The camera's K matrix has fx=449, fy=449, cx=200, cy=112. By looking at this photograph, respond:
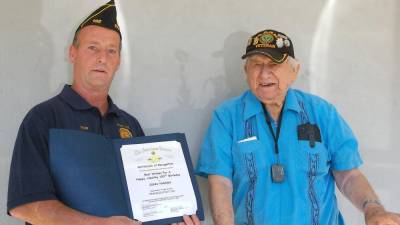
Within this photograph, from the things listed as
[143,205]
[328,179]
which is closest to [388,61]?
[328,179]

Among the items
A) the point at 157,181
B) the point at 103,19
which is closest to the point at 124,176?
the point at 157,181

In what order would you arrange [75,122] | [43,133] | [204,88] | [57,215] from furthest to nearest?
[204,88], [75,122], [43,133], [57,215]

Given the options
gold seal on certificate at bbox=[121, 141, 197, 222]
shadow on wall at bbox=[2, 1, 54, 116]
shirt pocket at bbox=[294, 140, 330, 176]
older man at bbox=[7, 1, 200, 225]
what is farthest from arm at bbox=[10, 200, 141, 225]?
shirt pocket at bbox=[294, 140, 330, 176]

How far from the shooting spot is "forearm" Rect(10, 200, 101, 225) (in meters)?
1.38

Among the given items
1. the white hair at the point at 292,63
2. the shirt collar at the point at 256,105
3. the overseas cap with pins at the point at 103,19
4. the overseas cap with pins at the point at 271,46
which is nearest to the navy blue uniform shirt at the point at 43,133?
the overseas cap with pins at the point at 103,19

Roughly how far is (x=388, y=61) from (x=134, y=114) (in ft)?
4.44

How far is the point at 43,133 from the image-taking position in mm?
1505

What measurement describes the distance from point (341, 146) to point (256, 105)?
0.41 meters

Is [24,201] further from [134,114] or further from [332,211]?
[332,211]

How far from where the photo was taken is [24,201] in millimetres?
1396

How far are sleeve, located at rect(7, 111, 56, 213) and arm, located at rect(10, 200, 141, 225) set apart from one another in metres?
0.02

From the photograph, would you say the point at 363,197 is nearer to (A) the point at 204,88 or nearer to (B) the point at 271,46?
(B) the point at 271,46

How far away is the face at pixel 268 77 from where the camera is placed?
187 cm

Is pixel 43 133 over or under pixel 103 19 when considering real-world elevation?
under
